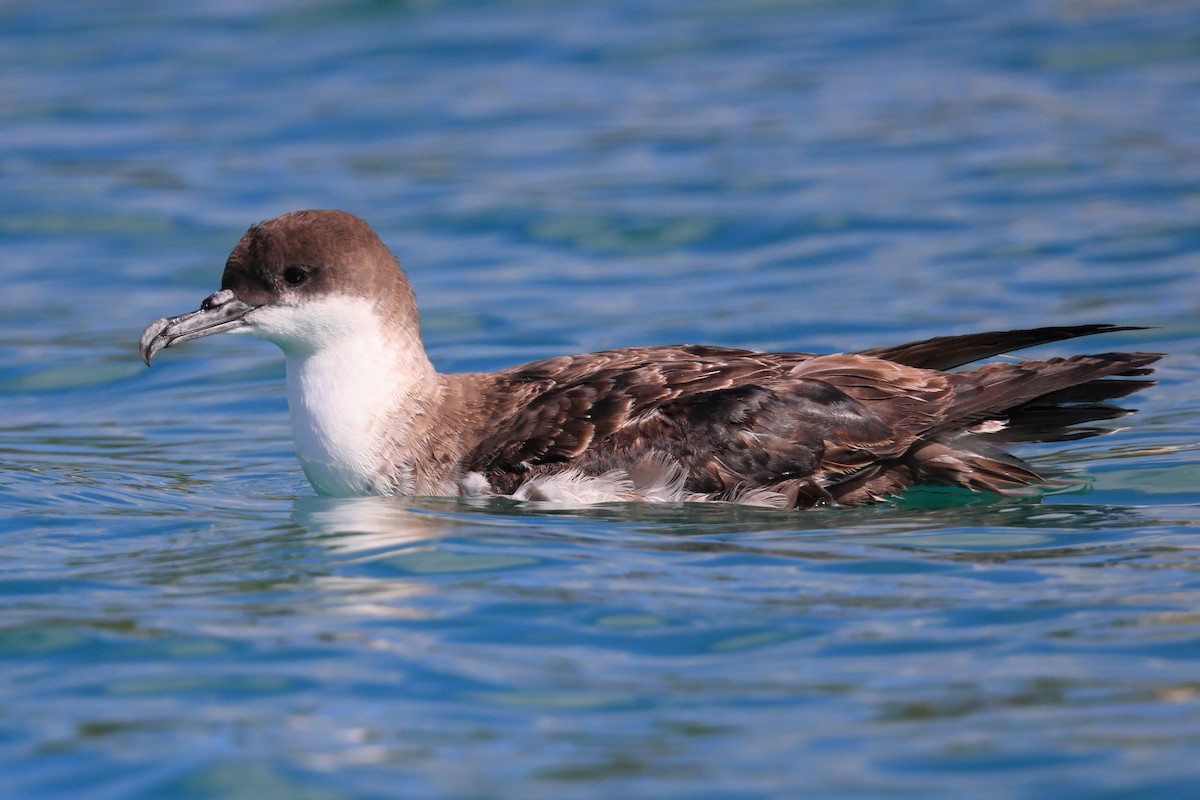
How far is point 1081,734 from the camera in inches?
183

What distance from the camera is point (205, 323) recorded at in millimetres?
7555

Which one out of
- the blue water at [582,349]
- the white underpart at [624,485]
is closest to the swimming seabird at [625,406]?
the white underpart at [624,485]

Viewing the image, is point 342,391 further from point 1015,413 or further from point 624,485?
point 1015,413

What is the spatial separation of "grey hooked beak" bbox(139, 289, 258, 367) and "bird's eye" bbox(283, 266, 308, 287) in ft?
0.64

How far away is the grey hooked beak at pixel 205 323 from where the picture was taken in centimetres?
752

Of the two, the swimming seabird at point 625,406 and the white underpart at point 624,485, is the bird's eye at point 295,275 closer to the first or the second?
the swimming seabird at point 625,406

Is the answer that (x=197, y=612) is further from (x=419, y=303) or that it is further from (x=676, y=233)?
(x=676, y=233)

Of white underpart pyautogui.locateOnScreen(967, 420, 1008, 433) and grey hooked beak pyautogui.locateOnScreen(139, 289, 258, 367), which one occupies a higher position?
grey hooked beak pyautogui.locateOnScreen(139, 289, 258, 367)

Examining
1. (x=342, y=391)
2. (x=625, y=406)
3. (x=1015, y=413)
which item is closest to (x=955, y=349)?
(x=1015, y=413)

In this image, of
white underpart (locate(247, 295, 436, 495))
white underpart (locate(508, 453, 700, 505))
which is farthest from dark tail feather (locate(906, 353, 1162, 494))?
white underpart (locate(247, 295, 436, 495))

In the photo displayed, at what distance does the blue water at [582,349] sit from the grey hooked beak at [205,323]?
74cm

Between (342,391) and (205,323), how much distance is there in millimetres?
675

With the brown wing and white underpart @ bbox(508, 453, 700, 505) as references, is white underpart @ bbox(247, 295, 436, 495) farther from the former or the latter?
white underpart @ bbox(508, 453, 700, 505)

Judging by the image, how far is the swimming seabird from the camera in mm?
7172
